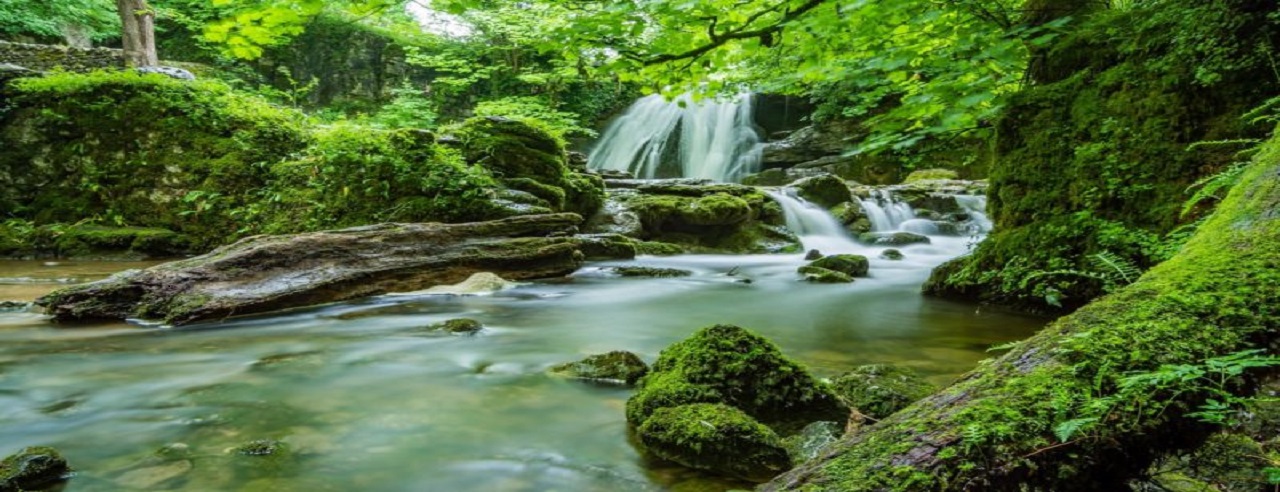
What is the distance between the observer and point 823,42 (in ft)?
15.8

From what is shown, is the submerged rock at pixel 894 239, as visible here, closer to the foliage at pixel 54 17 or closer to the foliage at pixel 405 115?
the foliage at pixel 405 115

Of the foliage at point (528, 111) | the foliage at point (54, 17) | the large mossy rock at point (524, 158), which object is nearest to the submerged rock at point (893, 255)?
the large mossy rock at point (524, 158)

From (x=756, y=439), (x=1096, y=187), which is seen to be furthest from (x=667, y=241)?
(x=756, y=439)

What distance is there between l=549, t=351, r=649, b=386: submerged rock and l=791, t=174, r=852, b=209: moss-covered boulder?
11.9 meters

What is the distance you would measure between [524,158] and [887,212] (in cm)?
886

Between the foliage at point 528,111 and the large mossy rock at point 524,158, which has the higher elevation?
the foliage at point 528,111

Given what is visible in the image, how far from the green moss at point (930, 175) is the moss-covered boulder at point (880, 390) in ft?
57.0

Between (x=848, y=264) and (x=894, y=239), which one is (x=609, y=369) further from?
(x=894, y=239)

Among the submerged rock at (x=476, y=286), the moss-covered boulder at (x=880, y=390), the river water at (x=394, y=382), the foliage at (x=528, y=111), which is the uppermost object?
the foliage at (x=528, y=111)

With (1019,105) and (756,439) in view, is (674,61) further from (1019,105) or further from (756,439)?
(1019,105)

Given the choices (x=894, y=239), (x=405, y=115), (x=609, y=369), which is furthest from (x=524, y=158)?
(x=405, y=115)

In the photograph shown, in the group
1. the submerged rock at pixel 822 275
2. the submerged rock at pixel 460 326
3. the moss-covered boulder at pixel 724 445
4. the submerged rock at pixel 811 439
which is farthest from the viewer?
the submerged rock at pixel 822 275

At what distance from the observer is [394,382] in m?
3.93

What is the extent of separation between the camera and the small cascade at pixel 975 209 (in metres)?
13.5
